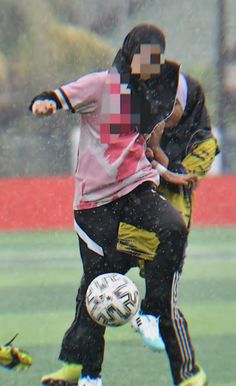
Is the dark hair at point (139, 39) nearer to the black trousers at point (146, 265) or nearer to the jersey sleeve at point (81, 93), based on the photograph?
the jersey sleeve at point (81, 93)

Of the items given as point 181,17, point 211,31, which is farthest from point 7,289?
point 181,17

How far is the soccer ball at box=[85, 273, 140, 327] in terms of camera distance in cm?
547

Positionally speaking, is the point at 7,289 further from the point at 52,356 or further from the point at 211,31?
the point at 211,31

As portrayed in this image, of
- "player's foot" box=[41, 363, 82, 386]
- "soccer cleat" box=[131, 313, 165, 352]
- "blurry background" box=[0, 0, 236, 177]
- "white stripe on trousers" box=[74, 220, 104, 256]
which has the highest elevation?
"white stripe on trousers" box=[74, 220, 104, 256]

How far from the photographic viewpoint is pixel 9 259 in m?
11.2

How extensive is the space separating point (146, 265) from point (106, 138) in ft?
2.01

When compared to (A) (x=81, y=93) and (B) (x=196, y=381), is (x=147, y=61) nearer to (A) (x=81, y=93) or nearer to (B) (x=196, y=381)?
(A) (x=81, y=93)

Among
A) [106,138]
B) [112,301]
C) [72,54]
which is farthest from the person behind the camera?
[72,54]

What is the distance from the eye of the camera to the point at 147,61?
5.54m

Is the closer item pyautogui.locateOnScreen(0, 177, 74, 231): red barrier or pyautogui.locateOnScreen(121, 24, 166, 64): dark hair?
pyautogui.locateOnScreen(121, 24, 166, 64): dark hair

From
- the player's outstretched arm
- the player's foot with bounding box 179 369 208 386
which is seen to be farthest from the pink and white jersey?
the player's foot with bounding box 179 369 208 386

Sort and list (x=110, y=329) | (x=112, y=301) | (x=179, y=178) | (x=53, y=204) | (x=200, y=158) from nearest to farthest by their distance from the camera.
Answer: (x=112, y=301) → (x=179, y=178) → (x=200, y=158) → (x=110, y=329) → (x=53, y=204)

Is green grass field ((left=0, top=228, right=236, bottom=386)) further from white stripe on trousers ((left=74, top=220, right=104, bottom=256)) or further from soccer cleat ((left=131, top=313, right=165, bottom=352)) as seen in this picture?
white stripe on trousers ((left=74, top=220, right=104, bottom=256))

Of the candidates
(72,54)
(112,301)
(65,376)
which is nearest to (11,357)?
(65,376)
